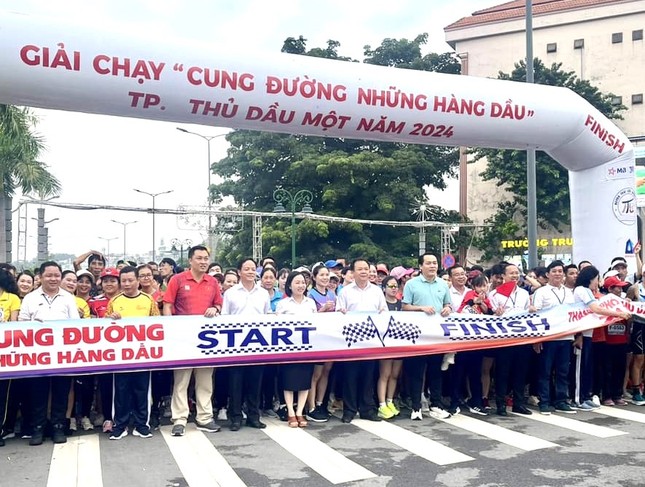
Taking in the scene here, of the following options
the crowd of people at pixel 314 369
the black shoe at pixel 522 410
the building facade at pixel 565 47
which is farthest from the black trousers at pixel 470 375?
the building facade at pixel 565 47

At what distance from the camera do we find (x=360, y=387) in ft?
25.9

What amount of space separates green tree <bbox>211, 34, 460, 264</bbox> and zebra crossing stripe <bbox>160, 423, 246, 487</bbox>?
2589 centimetres

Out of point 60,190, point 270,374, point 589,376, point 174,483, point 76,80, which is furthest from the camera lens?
point 60,190

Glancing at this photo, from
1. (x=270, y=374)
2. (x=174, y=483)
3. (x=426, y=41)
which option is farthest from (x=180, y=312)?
(x=426, y=41)

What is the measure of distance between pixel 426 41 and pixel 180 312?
40.5 meters

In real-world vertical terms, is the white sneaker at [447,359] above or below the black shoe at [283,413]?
above

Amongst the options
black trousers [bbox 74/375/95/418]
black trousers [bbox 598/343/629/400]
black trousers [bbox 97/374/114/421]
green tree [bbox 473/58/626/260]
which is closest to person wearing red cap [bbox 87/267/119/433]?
black trousers [bbox 97/374/114/421]

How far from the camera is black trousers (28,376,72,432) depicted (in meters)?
6.76

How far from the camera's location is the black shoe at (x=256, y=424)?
7340 mm

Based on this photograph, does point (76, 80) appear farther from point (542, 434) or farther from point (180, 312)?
point (542, 434)

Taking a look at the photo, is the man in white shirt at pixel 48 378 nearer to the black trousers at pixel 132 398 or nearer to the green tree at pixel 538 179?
the black trousers at pixel 132 398

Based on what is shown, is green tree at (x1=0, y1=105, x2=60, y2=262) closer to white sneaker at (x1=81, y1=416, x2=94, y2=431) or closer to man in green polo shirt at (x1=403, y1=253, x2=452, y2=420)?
white sneaker at (x1=81, y1=416, x2=94, y2=431)

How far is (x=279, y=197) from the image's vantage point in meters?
33.0

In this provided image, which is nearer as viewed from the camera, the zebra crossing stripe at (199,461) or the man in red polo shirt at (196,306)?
the zebra crossing stripe at (199,461)
